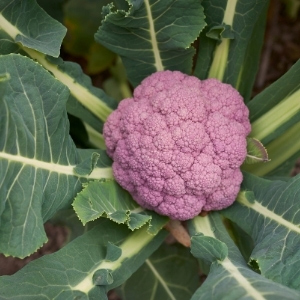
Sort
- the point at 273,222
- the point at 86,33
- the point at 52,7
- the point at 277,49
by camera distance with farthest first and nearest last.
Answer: the point at 277,49 → the point at 86,33 → the point at 52,7 → the point at 273,222

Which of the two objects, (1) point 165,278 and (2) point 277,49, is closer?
(1) point 165,278

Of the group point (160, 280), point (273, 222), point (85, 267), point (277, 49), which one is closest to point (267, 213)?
point (273, 222)

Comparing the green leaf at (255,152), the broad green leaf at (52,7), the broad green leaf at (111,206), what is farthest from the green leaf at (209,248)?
the broad green leaf at (52,7)

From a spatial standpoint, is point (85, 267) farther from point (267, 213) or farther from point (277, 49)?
point (277, 49)

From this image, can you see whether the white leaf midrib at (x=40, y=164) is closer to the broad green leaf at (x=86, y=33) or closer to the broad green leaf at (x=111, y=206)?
the broad green leaf at (x=111, y=206)

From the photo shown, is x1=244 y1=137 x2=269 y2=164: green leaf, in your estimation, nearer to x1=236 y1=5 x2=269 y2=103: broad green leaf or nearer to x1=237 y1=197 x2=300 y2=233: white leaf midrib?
x1=237 y1=197 x2=300 y2=233: white leaf midrib

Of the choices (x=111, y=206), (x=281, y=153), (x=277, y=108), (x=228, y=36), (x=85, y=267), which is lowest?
(x=85, y=267)

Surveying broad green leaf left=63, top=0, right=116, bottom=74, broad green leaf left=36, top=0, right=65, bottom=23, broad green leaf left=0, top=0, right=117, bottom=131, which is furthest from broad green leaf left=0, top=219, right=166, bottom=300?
broad green leaf left=63, top=0, right=116, bottom=74
